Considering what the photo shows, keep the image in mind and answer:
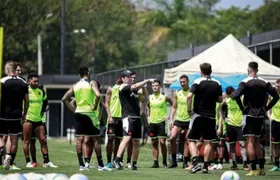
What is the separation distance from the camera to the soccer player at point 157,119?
23891 millimetres

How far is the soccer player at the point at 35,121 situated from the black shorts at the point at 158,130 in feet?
9.18

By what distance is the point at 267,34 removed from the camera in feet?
120

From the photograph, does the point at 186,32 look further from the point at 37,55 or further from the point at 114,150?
the point at 114,150

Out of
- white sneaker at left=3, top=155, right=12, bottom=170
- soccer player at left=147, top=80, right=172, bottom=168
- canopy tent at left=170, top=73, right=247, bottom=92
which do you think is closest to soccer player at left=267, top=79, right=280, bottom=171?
soccer player at left=147, top=80, right=172, bottom=168

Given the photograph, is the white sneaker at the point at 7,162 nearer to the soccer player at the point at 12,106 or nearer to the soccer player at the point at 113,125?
the soccer player at the point at 12,106

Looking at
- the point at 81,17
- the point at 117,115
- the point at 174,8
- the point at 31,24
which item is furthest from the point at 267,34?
the point at 174,8

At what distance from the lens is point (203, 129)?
66.4ft

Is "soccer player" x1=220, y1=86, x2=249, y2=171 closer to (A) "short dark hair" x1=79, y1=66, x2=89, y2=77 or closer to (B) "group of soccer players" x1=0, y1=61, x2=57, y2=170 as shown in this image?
(A) "short dark hair" x1=79, y1=66, x2=89, y2=77

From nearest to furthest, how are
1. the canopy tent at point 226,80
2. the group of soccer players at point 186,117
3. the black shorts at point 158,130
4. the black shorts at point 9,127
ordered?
the group of soccer players at point 186,117, the black shorts at point 9,127, the black shorts at point 158,130, the canopy tent at point 226,80

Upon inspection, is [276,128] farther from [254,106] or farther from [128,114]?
[128,114]

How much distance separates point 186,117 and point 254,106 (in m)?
4.27

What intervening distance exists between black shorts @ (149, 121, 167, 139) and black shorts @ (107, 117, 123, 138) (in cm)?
91

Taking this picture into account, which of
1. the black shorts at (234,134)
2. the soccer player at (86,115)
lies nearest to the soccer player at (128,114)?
the soccer player at (86,115)

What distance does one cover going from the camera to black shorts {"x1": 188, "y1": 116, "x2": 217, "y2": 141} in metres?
20.2
